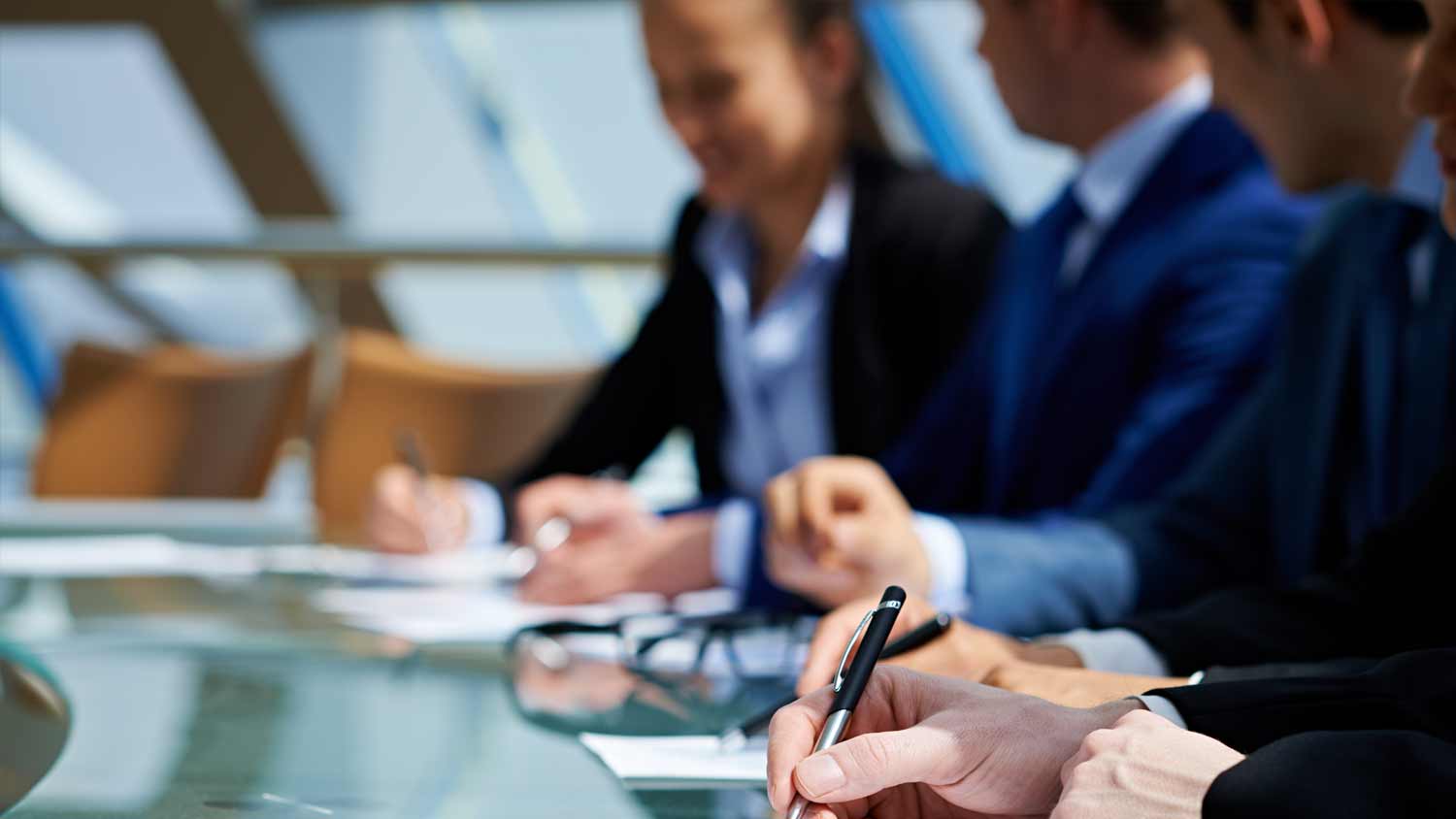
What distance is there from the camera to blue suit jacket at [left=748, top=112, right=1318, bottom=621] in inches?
39.6

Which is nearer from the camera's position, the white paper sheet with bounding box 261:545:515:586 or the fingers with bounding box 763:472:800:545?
the fingers with bounding box 763:472:800:545

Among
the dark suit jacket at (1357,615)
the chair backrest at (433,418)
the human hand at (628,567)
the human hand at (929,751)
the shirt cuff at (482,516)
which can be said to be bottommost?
the dark suit jacket at (1357,615)

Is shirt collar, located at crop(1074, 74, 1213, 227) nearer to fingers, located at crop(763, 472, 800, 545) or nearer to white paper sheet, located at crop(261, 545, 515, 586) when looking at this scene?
fingers, located at crop(763, 472, 800, 545)

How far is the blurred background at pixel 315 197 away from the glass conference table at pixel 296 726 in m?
0.69

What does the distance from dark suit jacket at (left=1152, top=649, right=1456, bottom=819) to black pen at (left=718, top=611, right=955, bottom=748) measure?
7.1 inches

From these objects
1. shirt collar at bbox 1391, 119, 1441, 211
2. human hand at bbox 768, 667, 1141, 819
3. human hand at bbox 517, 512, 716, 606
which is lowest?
human hand at bbox 768, 667, 1141, 819

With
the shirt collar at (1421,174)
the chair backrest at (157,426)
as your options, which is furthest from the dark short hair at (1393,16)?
the chair backrest at (157,426)

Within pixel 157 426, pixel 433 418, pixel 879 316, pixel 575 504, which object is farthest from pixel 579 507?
pixel 157 426

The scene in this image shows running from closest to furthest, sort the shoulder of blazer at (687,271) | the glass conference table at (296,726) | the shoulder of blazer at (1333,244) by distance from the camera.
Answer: the glass conference table at (296,726), the shoulder of blazer at (1333,244), the shoulder of blazer at (687,271)

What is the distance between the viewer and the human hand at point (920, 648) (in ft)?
2.09

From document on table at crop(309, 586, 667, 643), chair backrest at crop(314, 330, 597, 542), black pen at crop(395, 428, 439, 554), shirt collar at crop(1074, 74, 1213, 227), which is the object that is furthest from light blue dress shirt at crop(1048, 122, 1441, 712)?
chair backrest at crop(314, 330, 597, 542)

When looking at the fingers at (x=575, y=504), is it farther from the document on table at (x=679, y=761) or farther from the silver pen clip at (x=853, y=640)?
the silver pen clip at (x=853, y=640)

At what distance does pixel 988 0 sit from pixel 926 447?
366 mm

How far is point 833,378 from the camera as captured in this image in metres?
1.47
